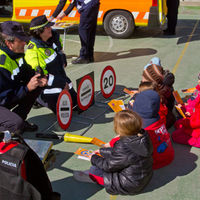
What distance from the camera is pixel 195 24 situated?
41.8 ft

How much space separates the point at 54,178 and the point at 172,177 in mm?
1437

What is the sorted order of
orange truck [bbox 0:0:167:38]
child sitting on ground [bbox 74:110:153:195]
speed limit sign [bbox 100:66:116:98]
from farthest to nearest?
orange truck [bbox 0:0:167:38] → speed limit sign [bbox 100:66:116:98] → child sitting on ground [bbox 74:110:153:195]

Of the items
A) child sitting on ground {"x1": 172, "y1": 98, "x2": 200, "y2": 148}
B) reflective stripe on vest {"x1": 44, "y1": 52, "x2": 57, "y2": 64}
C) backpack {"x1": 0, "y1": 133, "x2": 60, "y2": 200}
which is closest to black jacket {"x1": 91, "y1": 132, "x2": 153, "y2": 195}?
backpack {"x1": 0, "y1": 133, "x2": 60, "y2": 200}

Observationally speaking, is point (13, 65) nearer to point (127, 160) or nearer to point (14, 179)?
point (127, 160)

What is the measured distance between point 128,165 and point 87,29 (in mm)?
5167

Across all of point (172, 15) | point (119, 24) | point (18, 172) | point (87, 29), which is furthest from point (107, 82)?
point (172, 15)

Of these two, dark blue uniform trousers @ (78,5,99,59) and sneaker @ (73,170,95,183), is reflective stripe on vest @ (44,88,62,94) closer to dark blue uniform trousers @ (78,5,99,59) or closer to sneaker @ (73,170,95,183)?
sneaker @ (73,170,95,183)

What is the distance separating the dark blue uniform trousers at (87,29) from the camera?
25.1 feet

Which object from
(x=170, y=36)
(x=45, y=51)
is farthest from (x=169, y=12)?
(x=45, y=51)

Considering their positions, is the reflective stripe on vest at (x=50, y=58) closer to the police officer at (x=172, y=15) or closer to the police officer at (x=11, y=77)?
the police officer at (x=11, y=77)

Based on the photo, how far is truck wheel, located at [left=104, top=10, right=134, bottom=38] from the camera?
10.0 m

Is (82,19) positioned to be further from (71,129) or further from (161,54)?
(71,129)

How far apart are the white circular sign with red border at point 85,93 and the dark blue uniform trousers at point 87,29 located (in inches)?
110

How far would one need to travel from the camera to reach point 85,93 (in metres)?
5.17
